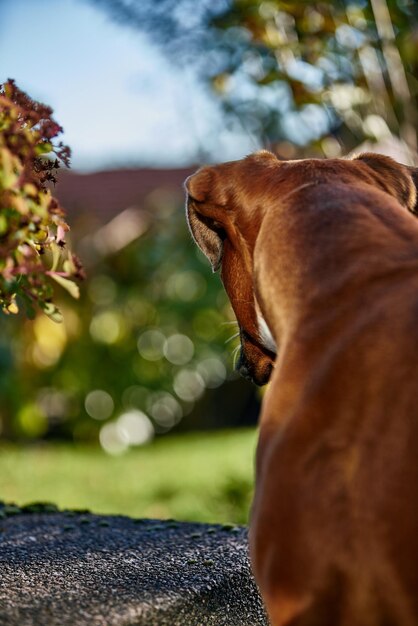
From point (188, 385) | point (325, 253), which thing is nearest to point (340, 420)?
point (325, 253)

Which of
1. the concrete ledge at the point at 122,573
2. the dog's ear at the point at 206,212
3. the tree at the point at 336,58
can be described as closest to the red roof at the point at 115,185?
the tree at the point at 336,58

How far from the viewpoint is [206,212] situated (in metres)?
2.62

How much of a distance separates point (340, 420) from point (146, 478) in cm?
612

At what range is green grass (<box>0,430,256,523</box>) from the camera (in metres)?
6.49

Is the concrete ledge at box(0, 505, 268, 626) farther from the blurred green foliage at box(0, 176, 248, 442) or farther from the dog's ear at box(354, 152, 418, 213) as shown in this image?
the blurred green foliage at box(0, 176, 248, 442)

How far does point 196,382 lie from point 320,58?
5.79 m

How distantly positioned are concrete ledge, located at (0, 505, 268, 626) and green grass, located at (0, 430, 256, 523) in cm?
241

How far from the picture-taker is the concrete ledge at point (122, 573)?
2203mm

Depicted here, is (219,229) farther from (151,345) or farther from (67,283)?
(151,345)

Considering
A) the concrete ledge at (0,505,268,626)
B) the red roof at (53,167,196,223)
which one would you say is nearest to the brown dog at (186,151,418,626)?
the concrete ledge at (0,505,268,626)

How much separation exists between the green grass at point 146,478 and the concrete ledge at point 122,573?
2.41 m

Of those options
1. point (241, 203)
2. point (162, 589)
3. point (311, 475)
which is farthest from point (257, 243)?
point (162, 589)

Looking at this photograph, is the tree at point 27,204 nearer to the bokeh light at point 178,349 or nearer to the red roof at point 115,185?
the bokeh light at point 178,349

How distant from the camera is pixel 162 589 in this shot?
7.98ft
